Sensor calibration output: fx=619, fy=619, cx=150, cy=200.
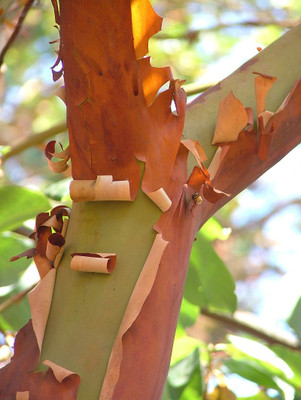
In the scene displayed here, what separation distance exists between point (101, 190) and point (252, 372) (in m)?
0.50

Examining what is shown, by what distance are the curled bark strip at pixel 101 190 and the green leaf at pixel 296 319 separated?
500 millimetres

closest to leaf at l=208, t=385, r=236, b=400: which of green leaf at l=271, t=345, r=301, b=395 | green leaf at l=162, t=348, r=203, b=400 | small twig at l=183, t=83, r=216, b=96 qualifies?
green leaf at l=162, t=348, r=203, b=400

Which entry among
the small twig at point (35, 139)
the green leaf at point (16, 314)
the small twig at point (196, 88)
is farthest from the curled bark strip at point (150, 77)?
the small twig at point (35, 139)

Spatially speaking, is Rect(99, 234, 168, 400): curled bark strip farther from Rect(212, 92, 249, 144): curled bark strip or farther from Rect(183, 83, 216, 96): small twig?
Rect(183, 83, 216, 96): small twig

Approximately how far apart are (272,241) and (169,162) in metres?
2.96

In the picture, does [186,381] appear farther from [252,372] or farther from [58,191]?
[58,191]

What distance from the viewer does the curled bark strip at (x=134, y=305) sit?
400mm

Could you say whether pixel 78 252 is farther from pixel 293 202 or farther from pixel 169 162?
pixel 293 202

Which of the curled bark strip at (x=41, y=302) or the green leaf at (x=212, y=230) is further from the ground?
the curled bark strip at (x=41, y=302)

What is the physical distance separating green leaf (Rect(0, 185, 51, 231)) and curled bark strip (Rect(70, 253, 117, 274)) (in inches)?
16.6

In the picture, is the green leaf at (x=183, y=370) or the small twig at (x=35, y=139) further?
the small twig at (x=35, y=139)

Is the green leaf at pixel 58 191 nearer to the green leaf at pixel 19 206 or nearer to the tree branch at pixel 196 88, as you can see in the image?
the green leaf at pixel 19 206

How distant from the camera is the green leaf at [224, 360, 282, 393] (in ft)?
2.67

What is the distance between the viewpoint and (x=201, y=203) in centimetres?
48
